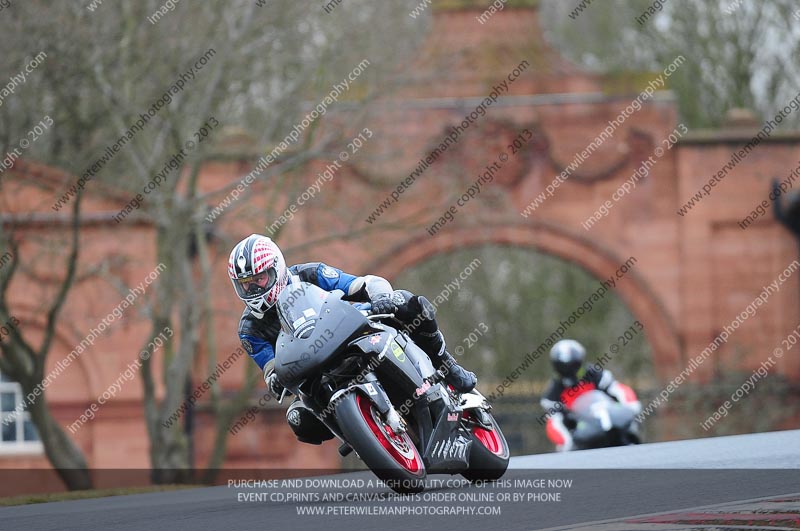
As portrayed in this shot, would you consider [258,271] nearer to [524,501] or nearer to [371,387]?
[371,387]

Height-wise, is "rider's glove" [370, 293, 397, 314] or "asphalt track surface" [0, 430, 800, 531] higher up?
"rider's glove" [370, 293, 397, 314]

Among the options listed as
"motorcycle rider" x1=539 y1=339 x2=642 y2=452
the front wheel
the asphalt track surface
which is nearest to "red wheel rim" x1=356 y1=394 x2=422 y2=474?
the asphalt track surface

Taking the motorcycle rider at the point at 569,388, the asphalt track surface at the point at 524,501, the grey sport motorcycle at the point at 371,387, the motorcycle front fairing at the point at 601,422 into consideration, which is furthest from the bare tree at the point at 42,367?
the grey sport motorcycle at the point at 371,387

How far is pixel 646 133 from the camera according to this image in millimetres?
25781

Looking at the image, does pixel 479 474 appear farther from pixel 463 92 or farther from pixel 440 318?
pixel 440 318

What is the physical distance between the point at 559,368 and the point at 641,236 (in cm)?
1332

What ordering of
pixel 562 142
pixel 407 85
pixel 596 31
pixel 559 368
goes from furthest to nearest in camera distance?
pixel 596 31
pixel 562 142
pixel 407 85
pixel 559 368

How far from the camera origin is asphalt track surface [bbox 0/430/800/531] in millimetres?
7172

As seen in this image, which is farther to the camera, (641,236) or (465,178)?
(641,236)

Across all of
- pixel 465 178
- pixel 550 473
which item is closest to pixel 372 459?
pixel 550 473

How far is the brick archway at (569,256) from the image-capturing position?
1034 inches

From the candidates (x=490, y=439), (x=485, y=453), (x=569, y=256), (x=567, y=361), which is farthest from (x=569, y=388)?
(x=569, y=256)

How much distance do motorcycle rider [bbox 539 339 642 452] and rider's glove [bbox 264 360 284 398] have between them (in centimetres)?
517

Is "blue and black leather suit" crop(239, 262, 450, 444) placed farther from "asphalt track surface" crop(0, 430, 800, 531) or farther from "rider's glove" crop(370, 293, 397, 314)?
"asphalt track surface" crop(0, 430, 800, 531)
